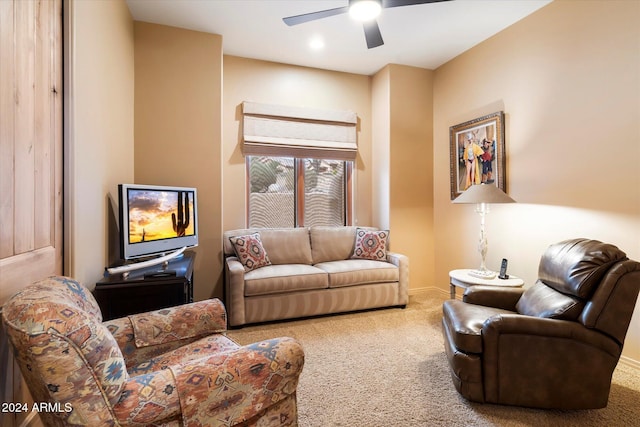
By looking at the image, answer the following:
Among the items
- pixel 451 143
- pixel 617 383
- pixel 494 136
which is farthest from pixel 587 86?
pixel 617 383

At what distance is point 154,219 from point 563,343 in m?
2.83

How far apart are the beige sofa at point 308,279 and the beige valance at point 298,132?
1.07 meters

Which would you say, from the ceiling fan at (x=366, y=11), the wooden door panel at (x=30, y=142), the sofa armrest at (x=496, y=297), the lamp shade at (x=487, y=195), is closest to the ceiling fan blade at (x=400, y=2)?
the ceiling fan at (x=366, y=11)

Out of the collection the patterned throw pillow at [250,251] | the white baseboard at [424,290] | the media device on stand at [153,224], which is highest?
the media device on stand at [153,224]

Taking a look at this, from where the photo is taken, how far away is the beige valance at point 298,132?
393 centimetres

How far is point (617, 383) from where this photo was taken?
210 centimetres

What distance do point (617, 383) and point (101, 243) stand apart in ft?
12.2

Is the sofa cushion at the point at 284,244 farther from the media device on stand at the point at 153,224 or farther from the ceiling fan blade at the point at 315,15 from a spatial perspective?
the ceiling fan blade at the point at 315,15

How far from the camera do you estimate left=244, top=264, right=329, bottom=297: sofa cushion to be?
3078 mm

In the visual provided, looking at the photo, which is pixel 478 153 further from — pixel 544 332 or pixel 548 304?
pixel 544 332

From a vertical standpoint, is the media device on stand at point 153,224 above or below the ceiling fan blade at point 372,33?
below

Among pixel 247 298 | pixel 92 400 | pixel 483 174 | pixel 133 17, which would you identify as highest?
pixel 133 17

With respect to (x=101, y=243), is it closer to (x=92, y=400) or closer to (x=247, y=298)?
(x=247, y=298)

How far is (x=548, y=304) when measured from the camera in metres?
1.92
